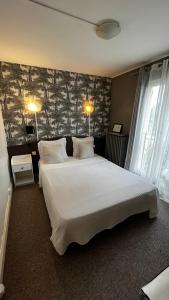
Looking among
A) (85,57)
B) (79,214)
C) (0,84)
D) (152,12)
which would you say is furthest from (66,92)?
(79,214)

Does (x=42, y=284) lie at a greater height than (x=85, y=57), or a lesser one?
lesser

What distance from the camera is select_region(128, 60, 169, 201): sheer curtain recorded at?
2359mm

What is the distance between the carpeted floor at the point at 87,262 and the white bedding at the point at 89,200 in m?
0.20

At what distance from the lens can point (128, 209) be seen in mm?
1711

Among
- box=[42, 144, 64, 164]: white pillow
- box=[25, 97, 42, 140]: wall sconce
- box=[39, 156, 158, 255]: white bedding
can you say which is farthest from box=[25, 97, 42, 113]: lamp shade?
box=[39, 156, 158, 255]: white bedding

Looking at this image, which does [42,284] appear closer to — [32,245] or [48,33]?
[32,245]

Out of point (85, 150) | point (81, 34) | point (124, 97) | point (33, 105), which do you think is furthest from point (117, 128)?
point (81, 34)

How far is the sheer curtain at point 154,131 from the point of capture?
2359 mm

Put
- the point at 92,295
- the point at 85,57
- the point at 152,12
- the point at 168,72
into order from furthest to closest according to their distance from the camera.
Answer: the point at 85,57
the point at 168,72
the point at 152,12
the point at 92,295

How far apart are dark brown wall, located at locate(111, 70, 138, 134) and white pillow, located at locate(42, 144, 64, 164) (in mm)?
1728

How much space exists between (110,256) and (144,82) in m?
2.89

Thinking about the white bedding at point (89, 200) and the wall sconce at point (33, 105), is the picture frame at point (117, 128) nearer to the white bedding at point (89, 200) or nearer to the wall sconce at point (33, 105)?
the white bedding at point (89, 200)

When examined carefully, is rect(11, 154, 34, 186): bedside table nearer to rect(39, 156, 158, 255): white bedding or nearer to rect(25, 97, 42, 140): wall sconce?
rect(39, 156, 158, 255): white bedding

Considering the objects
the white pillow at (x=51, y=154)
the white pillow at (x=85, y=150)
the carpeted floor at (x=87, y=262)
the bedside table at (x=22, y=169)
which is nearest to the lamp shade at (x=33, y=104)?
the white pillow at (x=51, y=154)
